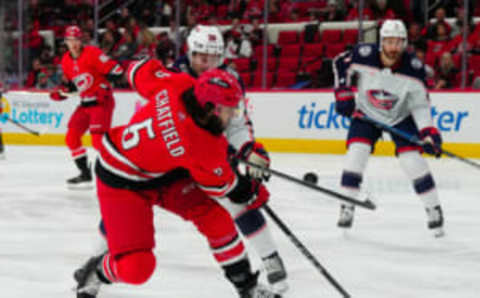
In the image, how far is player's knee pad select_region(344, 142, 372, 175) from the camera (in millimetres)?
4477

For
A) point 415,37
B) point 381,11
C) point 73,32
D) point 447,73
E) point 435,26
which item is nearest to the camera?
point 73,32

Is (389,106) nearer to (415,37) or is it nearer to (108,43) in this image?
(415,37)

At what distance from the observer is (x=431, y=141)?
4.35 meters

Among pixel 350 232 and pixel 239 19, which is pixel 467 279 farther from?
pixel 239 19

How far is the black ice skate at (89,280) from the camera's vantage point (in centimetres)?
279

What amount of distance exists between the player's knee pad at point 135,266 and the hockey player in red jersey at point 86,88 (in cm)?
390

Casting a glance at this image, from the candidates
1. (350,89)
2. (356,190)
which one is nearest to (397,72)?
(350,89)

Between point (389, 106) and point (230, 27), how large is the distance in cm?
618

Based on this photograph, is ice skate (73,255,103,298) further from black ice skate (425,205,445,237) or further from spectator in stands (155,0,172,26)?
spectator in stands (155,0,172,26)

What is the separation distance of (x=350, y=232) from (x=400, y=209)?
1.01m

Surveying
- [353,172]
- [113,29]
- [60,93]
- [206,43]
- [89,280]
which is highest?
[113,29]

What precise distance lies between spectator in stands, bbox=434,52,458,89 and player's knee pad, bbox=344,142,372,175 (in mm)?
4538

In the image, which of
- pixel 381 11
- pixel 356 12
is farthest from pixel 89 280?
pixel 356 12

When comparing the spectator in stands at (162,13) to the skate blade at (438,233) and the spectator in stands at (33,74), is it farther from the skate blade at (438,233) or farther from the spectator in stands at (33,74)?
the skate blade at (438,233)
